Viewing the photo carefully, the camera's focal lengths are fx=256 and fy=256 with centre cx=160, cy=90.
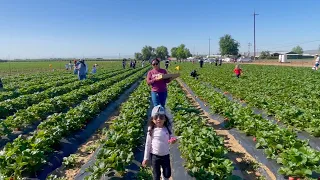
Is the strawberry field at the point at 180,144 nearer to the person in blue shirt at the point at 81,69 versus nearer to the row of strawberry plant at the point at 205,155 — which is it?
the row of strawberry plant at the point at 205,155

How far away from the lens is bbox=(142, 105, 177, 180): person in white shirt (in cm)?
411

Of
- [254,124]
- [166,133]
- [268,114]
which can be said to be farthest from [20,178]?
[268,114]

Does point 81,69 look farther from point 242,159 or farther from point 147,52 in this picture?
point 147,52

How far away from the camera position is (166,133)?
4.18 meters

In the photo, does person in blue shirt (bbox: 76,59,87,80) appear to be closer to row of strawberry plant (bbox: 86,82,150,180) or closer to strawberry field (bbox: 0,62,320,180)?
strawberry field (bbox: 0,62,320,180)

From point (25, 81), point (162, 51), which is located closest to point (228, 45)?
point (162, 51)

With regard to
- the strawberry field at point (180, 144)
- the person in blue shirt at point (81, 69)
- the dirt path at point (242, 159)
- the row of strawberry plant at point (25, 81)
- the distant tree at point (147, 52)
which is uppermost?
the distant tree at point (147, 52)

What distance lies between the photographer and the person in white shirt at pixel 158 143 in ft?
13.5

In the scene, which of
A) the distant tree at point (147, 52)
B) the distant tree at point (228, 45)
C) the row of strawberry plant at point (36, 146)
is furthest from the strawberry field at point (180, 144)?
the distant tree at point (147, 52)

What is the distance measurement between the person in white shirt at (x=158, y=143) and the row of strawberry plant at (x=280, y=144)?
2118 millimetres

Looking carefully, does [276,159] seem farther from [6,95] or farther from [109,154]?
[6,95]

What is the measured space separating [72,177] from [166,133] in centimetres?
232

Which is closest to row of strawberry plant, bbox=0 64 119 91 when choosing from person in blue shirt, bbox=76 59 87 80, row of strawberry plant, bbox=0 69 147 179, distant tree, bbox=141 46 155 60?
person in blue shirt, bbox=76 59 87 80

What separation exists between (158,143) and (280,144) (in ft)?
9.47
